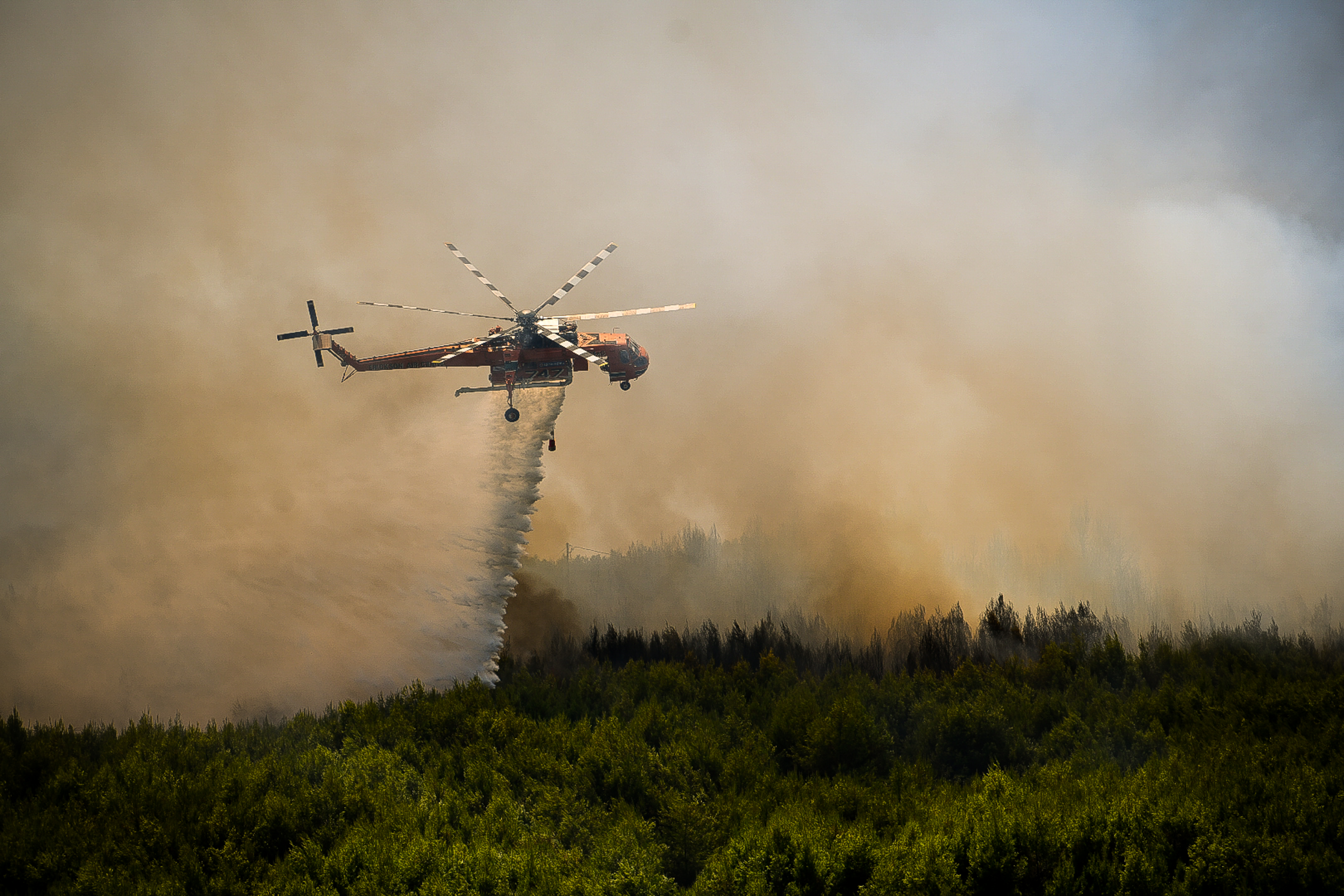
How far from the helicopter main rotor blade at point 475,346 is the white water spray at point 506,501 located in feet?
17.7

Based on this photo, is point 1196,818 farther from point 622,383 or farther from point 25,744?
point 25,744

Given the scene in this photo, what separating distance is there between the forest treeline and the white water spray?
10.5ft

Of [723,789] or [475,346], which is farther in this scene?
[475,346]

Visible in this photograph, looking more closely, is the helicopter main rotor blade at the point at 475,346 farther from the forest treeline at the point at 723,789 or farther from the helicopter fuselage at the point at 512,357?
the forest treeline at the point at 723,789

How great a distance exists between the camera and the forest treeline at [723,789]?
24.5 metres

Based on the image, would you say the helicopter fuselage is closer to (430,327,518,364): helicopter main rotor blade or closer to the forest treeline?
(430,327,518,364): helicopter main rotor blade

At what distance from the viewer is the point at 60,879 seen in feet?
80.2

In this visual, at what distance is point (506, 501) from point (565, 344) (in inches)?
344

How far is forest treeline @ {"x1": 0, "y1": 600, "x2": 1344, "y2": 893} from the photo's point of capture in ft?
80.3

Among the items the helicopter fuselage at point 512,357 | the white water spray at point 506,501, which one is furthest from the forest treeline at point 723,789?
the helicopter fuselage at point 512,357

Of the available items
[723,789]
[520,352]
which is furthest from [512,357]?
[723,789]

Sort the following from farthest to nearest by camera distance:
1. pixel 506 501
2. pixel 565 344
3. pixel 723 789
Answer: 1. pixel 506 501
2. pixel 565 344
3. pixel 723 789

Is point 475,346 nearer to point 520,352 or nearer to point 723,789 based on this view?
point 520,352

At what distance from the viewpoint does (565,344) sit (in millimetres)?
43844
